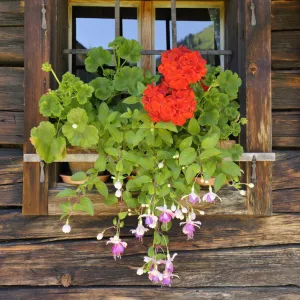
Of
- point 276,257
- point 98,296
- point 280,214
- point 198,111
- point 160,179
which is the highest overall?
point 198,111

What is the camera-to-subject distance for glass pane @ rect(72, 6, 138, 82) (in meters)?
1.68

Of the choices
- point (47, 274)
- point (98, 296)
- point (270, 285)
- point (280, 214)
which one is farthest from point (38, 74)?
point (270, 285)

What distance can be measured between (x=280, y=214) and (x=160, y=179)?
56 cm

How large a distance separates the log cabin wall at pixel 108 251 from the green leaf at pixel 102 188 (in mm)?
197

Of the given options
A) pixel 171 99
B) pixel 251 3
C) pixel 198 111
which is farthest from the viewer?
pixel 251 3

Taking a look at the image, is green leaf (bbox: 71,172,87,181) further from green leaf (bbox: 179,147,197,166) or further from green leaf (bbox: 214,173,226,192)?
green leaf (bbox: 214,173,226,192)

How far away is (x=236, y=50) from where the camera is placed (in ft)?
4.96

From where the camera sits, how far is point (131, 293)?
146 centimetres

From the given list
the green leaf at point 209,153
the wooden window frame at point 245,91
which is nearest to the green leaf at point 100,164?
the wooden window frame at point 245,91

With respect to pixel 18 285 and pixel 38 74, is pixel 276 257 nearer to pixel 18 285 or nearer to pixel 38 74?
pixel 18 285

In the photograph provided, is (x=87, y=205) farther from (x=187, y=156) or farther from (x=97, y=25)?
(x=97, y=25)

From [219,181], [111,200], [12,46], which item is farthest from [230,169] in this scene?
[12,46]

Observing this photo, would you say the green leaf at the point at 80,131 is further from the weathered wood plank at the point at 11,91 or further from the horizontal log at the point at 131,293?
the horizontal log at the point at 131,293

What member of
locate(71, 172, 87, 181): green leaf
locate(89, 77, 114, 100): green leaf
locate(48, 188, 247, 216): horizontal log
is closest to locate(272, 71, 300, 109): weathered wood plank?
locate(48, 188, 247, 216): horizontal log
